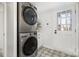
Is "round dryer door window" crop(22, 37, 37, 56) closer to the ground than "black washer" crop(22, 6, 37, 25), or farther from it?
closer to the ground

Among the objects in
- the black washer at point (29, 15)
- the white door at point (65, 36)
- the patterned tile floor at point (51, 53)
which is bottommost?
the patterned tile floor at point (51, 53)

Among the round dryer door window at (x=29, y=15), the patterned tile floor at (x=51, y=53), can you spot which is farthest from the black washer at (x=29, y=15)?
the patterned tile floor at (x=51, y=53)

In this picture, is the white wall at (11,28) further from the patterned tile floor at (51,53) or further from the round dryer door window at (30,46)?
the patterned tile floor at (51,53)

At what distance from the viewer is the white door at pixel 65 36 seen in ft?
3.98

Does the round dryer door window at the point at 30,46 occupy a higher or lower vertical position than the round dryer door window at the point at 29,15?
lower

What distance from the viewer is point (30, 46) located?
1280mm

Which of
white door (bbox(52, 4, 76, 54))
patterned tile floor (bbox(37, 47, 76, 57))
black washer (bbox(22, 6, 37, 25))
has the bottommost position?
patterned tile floor (bbox(37, 47, 76, 57))

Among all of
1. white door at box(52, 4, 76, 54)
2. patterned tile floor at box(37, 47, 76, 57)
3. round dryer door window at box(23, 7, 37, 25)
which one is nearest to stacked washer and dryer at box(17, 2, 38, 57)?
round dryer door window at box(23, 7, 37, 25)

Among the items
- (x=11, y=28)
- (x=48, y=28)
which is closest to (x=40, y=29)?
(x=48, y=28)

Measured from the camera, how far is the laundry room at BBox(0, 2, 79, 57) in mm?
1221

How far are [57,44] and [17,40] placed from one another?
1.54 ft

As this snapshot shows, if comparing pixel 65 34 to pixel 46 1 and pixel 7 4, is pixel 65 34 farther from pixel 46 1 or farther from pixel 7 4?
pixel 7 4

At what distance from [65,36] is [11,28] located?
0.63m

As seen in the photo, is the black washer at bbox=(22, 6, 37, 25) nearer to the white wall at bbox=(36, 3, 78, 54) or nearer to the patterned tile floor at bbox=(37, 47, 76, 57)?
the white wall at bbox=(36, 3, 78, 54)
